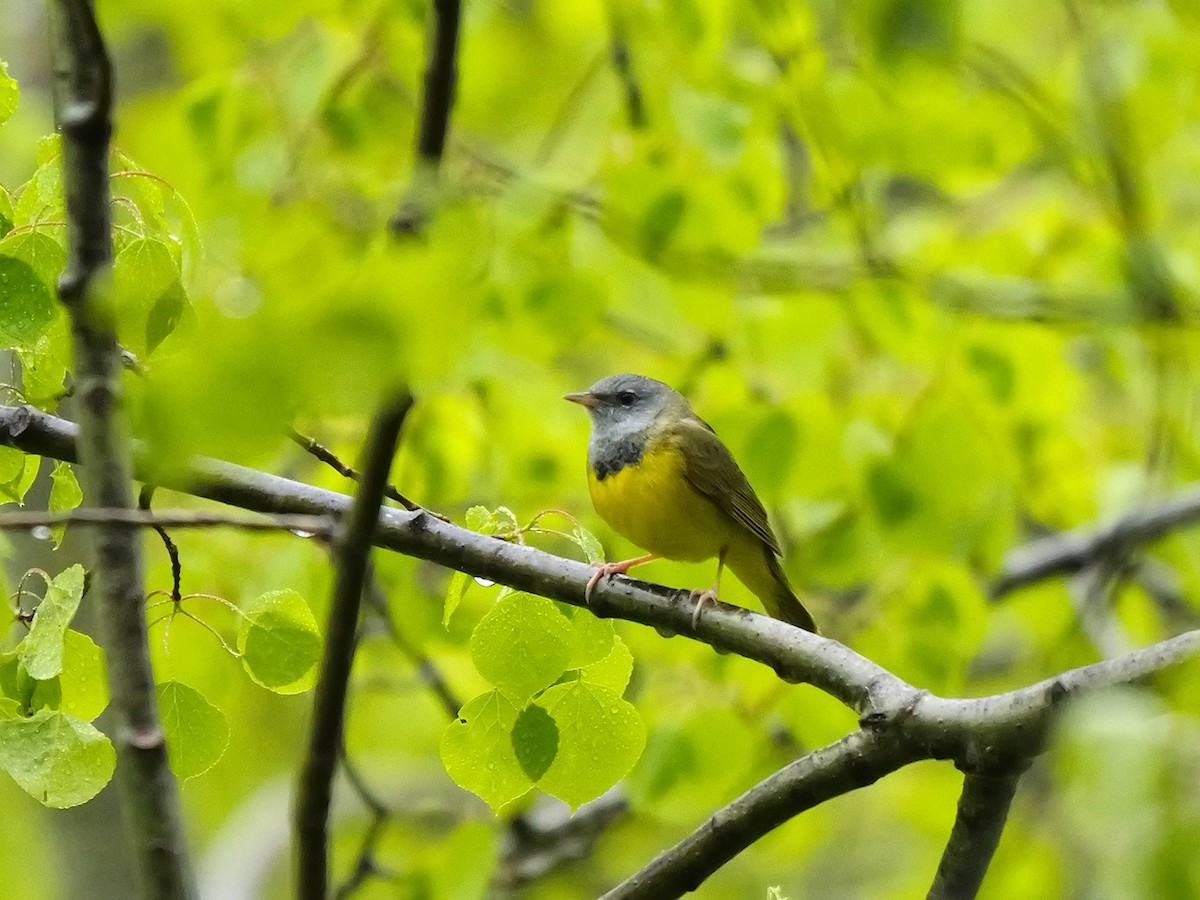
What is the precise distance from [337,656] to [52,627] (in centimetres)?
76

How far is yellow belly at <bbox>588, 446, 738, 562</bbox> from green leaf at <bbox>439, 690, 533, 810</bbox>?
2186mm

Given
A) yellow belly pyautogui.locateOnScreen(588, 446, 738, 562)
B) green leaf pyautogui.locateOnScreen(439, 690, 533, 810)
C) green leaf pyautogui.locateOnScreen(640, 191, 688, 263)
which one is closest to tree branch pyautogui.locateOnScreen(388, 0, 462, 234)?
green leaf pyautogui.locateOnScreen(439, 690, 533, 810)

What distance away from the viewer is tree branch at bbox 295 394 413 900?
1315 millimetres

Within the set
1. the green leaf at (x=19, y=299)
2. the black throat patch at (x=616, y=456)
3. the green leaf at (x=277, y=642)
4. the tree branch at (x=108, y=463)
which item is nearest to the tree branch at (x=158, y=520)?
the tree branch at (x=108, y=463)

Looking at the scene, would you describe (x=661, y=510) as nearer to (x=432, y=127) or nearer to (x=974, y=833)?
(x=974, y=833)

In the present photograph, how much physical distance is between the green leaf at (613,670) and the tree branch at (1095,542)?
339 cm

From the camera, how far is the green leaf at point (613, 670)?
224 cm

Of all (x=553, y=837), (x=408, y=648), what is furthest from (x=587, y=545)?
(x=553, y=837)

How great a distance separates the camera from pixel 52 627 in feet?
6.44

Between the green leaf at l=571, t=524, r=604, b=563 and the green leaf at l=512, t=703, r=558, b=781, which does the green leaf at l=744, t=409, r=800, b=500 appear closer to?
the green leaf at l=571, t=524, r=604, b=563

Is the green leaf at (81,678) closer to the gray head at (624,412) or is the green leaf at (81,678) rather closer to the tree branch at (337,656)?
the tree branch at (337,656)

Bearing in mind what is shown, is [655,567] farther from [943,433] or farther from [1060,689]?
[1060,689]

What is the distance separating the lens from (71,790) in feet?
6.56

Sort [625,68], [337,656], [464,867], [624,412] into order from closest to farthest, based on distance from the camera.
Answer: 1. [337,656]
2. [464,867]
3. [625,68]
4. [624,412]
